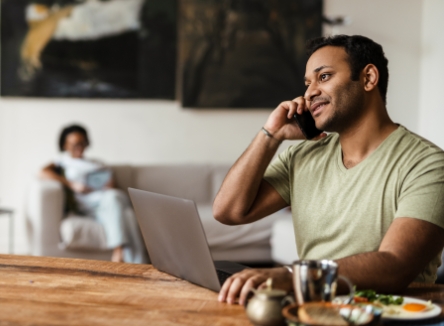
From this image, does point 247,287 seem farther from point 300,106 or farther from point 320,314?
point 300,106

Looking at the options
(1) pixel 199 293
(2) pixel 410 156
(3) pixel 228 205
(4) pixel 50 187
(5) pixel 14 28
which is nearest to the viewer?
(1) pixel 199 293

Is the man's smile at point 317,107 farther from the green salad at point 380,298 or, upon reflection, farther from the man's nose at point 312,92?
the green salad at point 380,298

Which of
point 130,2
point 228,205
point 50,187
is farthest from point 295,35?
point 228,205

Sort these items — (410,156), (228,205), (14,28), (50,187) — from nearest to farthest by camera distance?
(410,156) → (228,205) → (50,187) → (14,28)

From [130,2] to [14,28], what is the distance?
0.93 m

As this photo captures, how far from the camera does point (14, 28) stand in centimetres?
479

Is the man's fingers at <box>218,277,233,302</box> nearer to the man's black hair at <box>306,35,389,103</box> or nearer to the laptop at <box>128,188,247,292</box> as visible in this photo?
the laptop at <box>128,188,247,292</box>

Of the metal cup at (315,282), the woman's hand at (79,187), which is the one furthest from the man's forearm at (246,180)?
the woman's hand at (79,187)

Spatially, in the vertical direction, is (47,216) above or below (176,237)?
below

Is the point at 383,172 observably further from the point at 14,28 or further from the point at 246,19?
the point at 14,28

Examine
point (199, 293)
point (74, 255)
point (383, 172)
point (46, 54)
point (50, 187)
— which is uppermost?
point (46, 54)

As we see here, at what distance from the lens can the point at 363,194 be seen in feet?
5.07

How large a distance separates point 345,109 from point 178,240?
621 millimetres

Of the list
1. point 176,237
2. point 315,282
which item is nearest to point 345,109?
point 176,237
